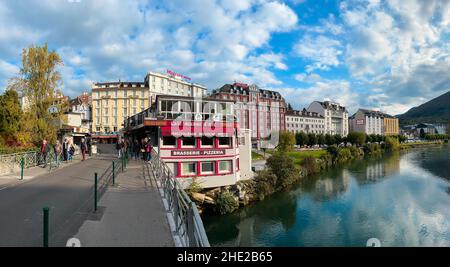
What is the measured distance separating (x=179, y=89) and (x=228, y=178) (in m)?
55.9

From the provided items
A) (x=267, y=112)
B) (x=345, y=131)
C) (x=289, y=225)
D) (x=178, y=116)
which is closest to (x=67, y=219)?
(x=178, y=116)

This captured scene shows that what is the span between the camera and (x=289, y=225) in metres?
22.7

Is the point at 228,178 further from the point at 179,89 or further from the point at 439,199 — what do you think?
the point at 179,89

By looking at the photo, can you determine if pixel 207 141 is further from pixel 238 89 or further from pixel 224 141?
pixel 238 89

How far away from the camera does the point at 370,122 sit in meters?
132

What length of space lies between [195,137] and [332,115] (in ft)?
318

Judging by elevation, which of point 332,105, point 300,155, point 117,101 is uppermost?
point 332,105

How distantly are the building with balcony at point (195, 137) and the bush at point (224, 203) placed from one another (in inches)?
41.6

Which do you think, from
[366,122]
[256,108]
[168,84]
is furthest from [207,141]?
[366,122]

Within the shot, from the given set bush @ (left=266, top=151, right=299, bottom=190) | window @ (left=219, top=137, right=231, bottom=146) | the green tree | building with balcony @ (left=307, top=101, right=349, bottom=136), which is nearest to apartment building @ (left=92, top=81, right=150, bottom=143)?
bush @ (left=266, top=151, right=299, bottom=190)

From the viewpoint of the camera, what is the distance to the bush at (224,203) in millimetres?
→ 24712

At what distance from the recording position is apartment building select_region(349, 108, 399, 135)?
128 meters

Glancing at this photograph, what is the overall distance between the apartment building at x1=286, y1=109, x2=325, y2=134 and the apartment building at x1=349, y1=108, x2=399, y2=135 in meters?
35.1

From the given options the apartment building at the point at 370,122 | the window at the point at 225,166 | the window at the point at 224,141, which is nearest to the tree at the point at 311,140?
the window at the point at 224,141
